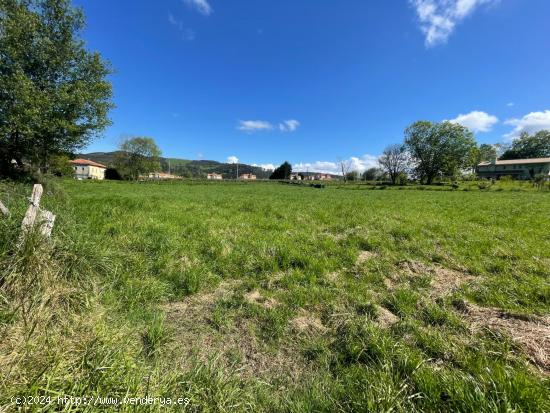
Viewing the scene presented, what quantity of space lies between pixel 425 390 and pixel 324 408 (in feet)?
3.38

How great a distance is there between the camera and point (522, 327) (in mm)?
3512

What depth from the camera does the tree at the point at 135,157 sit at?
8406 centimetres

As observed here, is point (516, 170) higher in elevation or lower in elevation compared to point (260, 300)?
higher

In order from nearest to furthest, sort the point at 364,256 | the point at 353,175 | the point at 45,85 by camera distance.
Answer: the point at 364,256
the point at 45,85
the point at 353,175

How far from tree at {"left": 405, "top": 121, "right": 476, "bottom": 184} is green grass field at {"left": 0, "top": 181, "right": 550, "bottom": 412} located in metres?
80.6

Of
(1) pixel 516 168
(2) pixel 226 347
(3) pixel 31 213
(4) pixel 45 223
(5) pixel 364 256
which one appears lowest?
(2) pixel 226 347

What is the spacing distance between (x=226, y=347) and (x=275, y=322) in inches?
33.0

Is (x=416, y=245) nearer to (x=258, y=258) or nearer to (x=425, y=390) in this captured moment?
(x=258, y=258)

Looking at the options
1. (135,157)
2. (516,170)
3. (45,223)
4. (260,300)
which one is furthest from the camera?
(516,170)

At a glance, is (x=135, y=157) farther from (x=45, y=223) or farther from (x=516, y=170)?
(x=516, y=170)

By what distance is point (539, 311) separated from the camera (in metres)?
4.01

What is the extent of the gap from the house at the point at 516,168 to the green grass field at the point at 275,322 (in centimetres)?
10461

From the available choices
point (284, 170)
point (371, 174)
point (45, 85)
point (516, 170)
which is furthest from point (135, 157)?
point (516, 170)

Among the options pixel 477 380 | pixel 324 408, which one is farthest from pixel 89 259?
pixel 477 380
